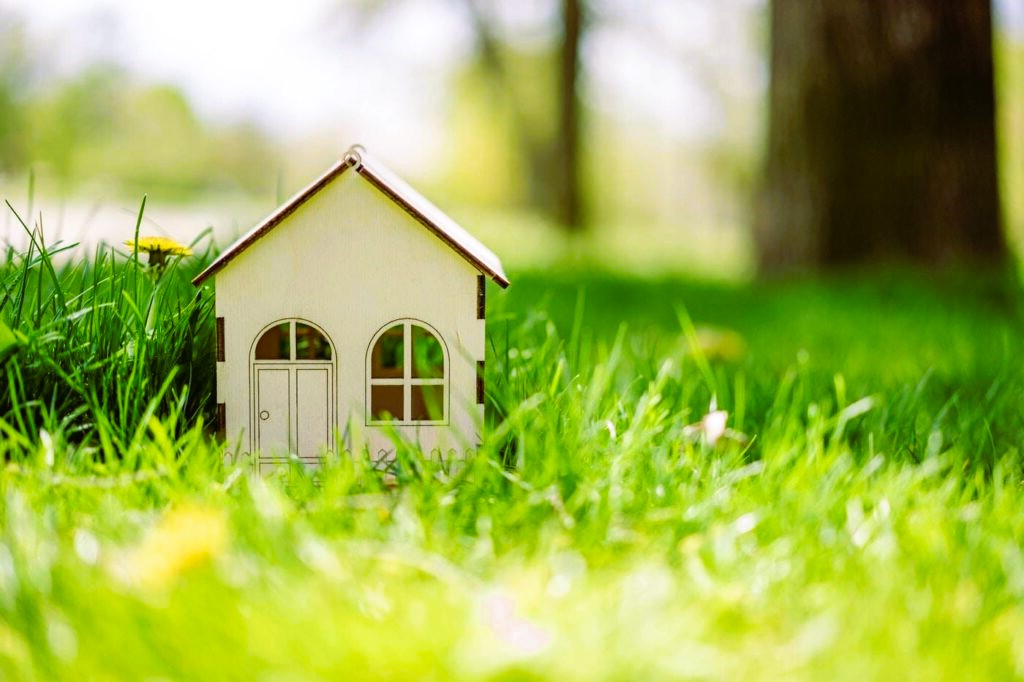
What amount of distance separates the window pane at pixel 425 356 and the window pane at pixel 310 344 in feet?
0.51

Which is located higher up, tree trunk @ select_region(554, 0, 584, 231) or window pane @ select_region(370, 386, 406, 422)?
tree trunk @ select_region(554, 0, 584, 231)

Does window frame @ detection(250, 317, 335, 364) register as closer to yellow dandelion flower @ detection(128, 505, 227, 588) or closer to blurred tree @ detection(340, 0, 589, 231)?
yellow dandelion flower @ detection(128, 505, 227, 588)

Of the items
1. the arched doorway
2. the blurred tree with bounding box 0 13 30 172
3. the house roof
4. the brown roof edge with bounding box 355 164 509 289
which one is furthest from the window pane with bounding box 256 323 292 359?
the blurred tree with bounding box 0 13 30 172

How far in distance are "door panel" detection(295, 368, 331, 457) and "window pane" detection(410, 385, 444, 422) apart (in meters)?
0.14

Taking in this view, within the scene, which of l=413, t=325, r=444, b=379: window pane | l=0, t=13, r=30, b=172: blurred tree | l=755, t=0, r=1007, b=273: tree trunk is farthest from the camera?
l=0, t=13, r=30, b=172: blurred tree

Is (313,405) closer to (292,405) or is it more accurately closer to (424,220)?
(292,405)

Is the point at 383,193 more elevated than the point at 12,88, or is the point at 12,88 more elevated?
the point at 12,88

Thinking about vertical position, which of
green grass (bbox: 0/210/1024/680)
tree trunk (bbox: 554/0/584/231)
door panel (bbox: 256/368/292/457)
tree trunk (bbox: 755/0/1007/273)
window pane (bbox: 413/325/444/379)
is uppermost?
tree trunk (bbox: 554/0/584/231)

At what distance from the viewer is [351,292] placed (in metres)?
1.63

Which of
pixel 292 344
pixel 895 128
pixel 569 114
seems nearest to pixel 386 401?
pixel 292 344

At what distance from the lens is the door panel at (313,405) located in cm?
165

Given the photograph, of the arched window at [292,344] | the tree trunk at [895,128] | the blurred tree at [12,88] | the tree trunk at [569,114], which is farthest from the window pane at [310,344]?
the blurred tree at [12,88]

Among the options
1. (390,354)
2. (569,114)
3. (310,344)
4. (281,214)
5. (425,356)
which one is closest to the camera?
(281,214)

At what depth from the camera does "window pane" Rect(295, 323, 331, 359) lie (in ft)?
5.52
